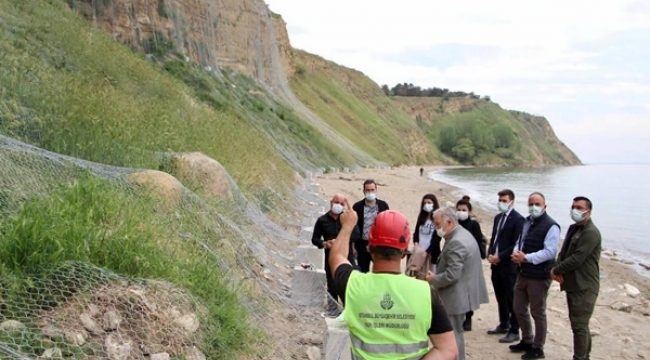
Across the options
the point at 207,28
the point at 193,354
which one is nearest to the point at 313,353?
the point at 193,354

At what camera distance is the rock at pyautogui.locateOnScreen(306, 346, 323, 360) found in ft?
15.8

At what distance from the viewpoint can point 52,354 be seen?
3088 mm

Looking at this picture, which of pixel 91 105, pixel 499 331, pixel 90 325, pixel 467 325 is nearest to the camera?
pixel 90 325

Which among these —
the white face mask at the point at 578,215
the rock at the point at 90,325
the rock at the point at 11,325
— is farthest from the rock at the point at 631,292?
the rock at the point at 11,325

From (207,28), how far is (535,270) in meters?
26.7

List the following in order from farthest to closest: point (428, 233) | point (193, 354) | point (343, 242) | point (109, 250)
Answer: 1. point (428, 233)
2. point (109, 250)
3. point (193, 354)
4. point (343, 242)

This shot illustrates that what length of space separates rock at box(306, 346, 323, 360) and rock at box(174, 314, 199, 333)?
1.36 m

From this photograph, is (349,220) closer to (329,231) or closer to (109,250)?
(109,250)

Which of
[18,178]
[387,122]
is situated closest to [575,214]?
[18,178]

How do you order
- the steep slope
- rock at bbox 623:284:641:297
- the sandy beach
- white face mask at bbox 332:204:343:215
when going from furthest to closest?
the steep slope
rock at bbox 623:284:641:297
the sandy beach
white face mask at bbox 332:204:343:215

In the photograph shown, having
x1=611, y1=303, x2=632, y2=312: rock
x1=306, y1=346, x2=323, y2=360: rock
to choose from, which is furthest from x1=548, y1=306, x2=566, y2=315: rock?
x1=306, y1=346, x2=323, y2=360: rock

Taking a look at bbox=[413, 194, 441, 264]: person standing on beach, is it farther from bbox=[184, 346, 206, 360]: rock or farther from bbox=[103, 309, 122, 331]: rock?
bbox=[103, 309, 122, 331]: rock

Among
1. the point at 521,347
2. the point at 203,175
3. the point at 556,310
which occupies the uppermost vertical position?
the point at 203,175

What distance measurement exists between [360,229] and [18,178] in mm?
3745
